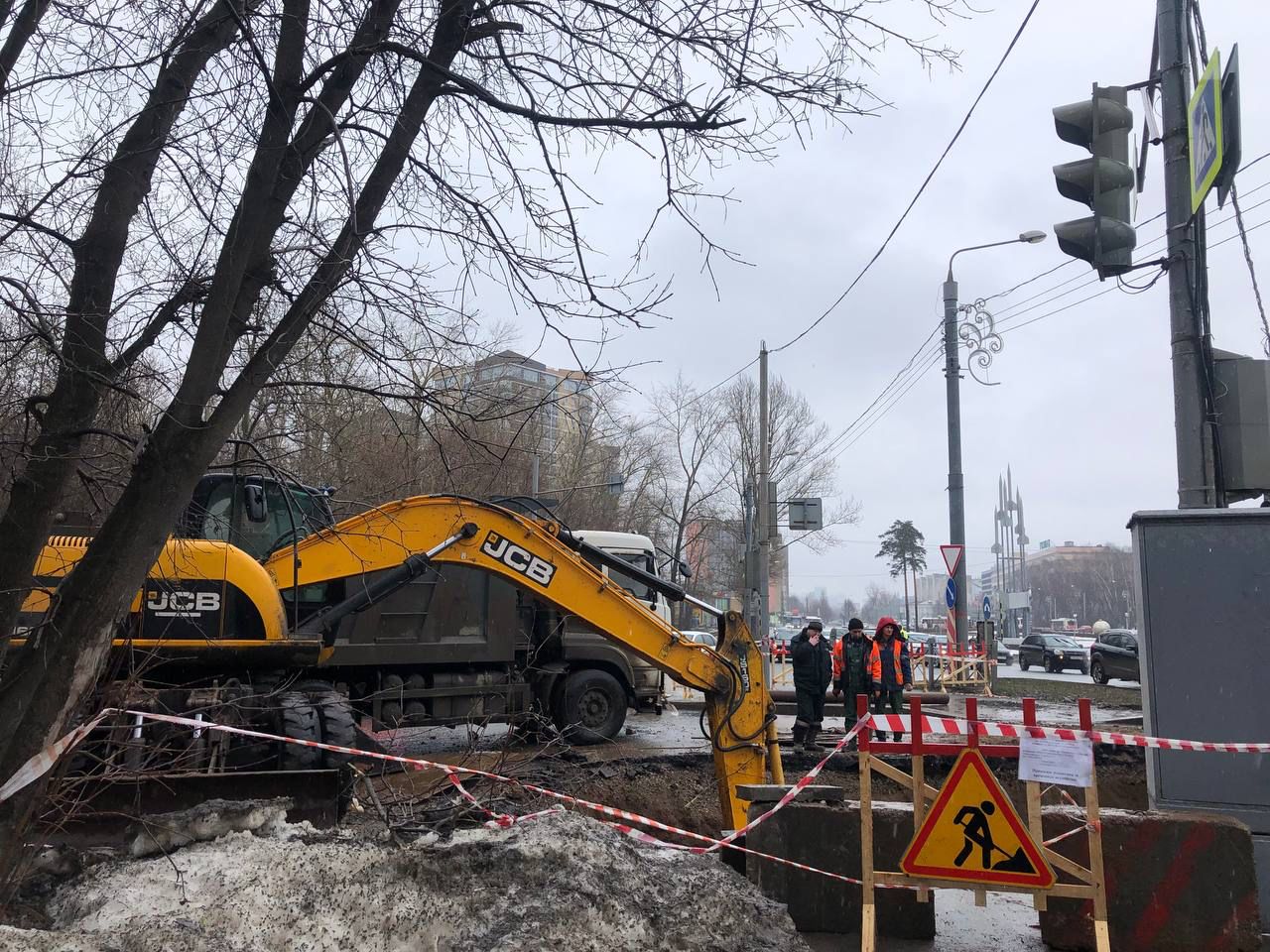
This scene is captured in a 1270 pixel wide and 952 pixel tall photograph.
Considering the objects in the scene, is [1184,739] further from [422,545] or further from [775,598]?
[775,598]

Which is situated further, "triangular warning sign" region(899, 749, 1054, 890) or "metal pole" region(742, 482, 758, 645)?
"metal pole" region(742, 482, 758, 645)

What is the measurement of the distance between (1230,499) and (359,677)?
29.8ft

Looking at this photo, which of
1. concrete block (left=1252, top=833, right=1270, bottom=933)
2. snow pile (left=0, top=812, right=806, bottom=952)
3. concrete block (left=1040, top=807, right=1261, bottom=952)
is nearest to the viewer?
snow pile (left=0, top=812, right=806, bottom=952)

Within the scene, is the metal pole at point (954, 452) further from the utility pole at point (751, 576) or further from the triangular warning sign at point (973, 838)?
the triangular warning sign at point (973, 838)

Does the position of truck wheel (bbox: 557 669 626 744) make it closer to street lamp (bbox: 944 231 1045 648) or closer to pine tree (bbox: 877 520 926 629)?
street lamp (bbox: 944 231 1045 648)

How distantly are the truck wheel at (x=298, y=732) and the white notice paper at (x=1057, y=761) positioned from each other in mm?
5007

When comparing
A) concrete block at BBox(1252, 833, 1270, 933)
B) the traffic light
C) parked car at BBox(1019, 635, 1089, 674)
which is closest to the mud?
concrete block at BBox(1252, 833, 1270, 933)

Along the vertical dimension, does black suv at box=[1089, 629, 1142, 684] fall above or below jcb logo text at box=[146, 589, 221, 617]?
below

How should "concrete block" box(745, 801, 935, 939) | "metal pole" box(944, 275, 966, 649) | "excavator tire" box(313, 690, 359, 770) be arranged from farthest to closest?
"metal pole" box(944, 275, 966, 649)
"excavator tire" box(313, 690, 359, 770)
"concrete block" box(745, 801, 935, 939)

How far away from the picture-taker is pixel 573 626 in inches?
545

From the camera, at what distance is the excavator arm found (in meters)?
8.14

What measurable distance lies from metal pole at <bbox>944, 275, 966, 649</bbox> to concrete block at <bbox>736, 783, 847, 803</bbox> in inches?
504

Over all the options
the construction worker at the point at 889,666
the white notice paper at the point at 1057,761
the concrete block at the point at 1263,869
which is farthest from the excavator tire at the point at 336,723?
the construction worker at the point at 889,666

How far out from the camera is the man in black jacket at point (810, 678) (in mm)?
13586
